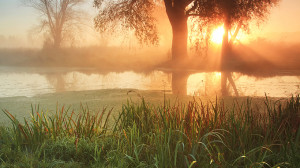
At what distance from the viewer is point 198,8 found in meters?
14.6

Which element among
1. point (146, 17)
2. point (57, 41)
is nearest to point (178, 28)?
point (146, 17)

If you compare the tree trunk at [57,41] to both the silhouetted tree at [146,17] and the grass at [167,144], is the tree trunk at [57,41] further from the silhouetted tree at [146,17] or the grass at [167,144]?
the grass at [167,144]

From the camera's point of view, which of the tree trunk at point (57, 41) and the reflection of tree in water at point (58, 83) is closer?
the reflection of tree in water at point (58, 83)

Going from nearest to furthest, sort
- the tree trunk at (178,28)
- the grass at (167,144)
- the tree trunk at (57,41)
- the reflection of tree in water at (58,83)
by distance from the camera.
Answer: the grass at (167,144)
the reflection of tree in water at (58,83)
the tree trunk at (178,28)
the tree trunk at (57,41)

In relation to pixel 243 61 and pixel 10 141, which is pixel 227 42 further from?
pixel 10 141

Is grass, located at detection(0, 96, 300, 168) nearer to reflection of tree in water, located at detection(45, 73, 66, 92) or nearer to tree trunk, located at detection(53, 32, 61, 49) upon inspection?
reflection of tree in water, located at detection(45, 73, 66, 92)

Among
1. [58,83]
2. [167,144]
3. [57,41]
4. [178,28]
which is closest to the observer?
[167,144]

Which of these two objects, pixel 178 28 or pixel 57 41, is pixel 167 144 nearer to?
pixel 178 28

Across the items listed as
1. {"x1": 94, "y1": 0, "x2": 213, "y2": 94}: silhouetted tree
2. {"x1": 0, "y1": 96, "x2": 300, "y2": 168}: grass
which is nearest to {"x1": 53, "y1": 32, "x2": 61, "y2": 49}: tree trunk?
{"x1": 94, "y1": 0, "x2": 213, "y2": 94}: silhouetted tree

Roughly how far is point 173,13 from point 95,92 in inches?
325

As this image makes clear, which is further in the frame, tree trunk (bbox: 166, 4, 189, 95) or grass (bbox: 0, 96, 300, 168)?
tree trunk (bbox: 166, 4, 189, 95)

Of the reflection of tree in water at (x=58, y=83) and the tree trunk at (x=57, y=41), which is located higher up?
the tree trunk at (x=57, y=41)

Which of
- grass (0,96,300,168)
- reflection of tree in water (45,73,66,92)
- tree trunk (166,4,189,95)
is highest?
tree trunk (166,4,189,95)

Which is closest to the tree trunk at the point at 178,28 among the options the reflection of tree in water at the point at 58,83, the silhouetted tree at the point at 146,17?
the silhouetted tree at the point at 146,17
